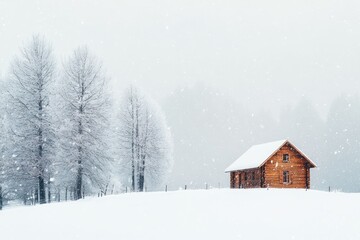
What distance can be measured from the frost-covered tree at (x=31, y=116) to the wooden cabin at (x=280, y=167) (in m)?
22.0

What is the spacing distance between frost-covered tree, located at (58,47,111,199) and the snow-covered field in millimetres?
5544

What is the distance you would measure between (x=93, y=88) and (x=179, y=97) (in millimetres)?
90114

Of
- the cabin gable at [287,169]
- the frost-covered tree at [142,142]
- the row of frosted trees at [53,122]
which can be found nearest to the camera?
the row of frosted trees at [53,122]

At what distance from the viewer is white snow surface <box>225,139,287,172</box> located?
4900 centimetres

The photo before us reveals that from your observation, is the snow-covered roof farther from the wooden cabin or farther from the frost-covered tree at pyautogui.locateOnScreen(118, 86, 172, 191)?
the frost-covered tree at pyautogui.locateOnScreen(118, 86, 172, 191)

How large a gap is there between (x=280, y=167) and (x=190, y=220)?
28.5m

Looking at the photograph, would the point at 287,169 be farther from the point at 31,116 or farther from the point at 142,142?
the point at 31,116

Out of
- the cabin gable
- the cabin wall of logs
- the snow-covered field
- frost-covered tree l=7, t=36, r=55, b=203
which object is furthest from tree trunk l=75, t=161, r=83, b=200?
the cabin gable

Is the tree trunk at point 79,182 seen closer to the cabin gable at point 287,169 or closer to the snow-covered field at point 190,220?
the snow-covered field at point 190,220

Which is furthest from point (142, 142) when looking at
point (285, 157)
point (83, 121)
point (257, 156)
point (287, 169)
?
point (287, 169)

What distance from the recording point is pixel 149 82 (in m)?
172

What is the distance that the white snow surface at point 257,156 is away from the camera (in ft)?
161

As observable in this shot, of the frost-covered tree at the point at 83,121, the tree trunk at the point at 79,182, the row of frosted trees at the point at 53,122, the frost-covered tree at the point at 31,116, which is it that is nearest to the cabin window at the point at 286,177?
the row of frosted trees at the point at 53,122

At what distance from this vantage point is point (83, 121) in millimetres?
36750
